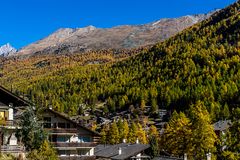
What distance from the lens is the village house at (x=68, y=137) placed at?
67.2 meters

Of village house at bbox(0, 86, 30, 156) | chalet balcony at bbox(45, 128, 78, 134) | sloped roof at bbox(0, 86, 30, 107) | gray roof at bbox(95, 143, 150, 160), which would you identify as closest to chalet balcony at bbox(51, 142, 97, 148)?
chalet balcony at bbox(45, 128, 78, 134)

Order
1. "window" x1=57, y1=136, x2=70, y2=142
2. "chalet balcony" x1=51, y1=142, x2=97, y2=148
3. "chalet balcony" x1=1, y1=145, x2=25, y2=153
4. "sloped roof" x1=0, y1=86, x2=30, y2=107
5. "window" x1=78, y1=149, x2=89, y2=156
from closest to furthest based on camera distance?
1. "sloped roof" x1=0, y1=86, x2=30, y2=107
2. "chalet balcony" x1=1, y1=145, x2=25, y2=153
3. "chalet balcony" x1=51, y1=142, x2=97, y2=148
4. "window" x1=57, y1=136, x2=70, y2=142
5. "window" x1=78, y1=149, x2=89, y2=156

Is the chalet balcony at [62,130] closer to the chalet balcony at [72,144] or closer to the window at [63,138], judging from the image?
the chalet balcony at [72,144]

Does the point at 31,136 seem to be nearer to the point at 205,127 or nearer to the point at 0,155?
the point at 0,155

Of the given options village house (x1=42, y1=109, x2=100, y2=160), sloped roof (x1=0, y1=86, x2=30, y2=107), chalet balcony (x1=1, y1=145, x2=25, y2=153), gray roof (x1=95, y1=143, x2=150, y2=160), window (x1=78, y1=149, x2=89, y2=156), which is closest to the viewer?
sloped roof (x1=0, y1=86, x2=30, y2=107)

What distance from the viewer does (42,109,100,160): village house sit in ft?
220

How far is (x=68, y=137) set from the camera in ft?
233

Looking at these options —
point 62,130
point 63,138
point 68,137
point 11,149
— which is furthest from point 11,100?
point 68,137

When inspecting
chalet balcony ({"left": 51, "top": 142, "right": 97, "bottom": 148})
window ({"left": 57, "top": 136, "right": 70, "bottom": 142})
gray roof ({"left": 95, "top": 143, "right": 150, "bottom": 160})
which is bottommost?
gray roof ({"left": 95, "top": 143, "right": 150, "bottom": 160})

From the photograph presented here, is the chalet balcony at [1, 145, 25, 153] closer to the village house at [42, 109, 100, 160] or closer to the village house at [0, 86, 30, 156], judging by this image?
the village house at [0, 86, 30, 156]

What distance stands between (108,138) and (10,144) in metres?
75.1

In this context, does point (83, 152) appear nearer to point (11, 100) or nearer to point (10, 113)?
point (10, 113)

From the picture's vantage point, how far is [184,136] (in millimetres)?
85938

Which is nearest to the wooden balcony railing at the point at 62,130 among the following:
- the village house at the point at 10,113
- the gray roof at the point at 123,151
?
the village house at the point at 10,113
